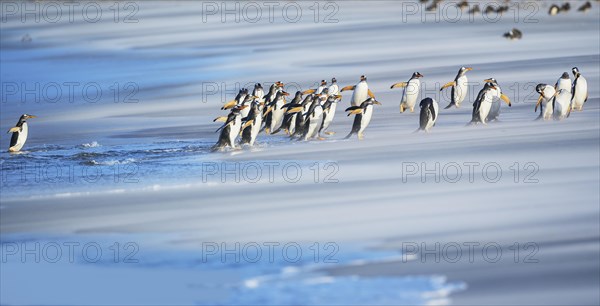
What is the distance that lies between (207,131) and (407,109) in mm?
2281

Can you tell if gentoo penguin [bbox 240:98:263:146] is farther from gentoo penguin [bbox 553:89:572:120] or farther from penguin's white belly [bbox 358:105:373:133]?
gentoo penguin [bbox 553:89:572:120]

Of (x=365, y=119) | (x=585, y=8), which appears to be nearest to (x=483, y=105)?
(x=365, y=119)

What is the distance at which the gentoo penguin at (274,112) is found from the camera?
11.8 m

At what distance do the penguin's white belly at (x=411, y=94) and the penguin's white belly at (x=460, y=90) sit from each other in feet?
1.44

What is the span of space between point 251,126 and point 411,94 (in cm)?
247

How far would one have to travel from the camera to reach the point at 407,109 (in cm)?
1293

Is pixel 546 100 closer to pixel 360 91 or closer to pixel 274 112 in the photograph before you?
pixel 360 91

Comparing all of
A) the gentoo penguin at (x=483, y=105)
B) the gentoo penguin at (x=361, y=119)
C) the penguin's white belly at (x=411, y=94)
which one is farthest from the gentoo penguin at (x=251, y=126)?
the penguin's white belly at (x=411, y=94)

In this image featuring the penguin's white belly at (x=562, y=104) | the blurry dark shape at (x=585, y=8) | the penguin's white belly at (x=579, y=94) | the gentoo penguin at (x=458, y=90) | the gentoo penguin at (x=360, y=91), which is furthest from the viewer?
the blurry dark shape at (x=585, y=8)

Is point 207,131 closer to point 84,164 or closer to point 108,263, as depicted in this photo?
point 84,164

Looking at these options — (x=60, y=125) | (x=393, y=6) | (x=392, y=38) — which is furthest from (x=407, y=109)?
(x=393, y=6)

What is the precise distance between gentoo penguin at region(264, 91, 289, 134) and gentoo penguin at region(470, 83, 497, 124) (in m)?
1.96

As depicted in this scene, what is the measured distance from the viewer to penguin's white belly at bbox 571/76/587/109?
39.3 ft

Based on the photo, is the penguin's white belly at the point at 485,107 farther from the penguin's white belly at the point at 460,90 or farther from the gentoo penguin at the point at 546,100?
the penguin's white belly at the point at 460,90
